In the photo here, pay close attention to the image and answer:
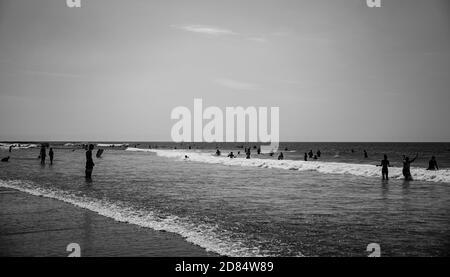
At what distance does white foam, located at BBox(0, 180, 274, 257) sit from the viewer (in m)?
8.52

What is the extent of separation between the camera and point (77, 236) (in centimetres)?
935

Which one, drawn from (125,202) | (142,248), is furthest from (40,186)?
(142,248)

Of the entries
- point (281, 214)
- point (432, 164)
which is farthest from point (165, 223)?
point (432, 164)

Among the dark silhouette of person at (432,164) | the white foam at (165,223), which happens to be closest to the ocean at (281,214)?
the white foam at (165,223)

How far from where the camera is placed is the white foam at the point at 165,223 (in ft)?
27.9

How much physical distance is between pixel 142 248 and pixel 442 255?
694cm

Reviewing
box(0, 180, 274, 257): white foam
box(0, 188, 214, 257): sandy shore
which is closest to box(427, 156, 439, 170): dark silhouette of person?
box(0, 180, 274, 257): white foam

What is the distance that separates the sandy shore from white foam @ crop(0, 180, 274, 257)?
365 millimetres

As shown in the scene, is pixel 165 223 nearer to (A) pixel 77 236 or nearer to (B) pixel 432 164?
(A) pixel 77 236

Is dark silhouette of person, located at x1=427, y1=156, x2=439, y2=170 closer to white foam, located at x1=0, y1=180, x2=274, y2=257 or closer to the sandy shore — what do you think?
white foam, located at x1=0, y1=180, x2=274, y2=257
